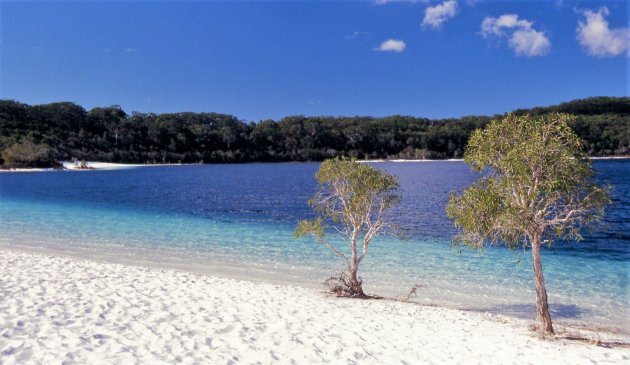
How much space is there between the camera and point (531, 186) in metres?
10.5

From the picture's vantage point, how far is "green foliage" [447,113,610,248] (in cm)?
1021

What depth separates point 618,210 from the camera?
35.9 metres

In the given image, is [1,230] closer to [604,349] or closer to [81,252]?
[81,252]

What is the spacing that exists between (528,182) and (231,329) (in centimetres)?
765

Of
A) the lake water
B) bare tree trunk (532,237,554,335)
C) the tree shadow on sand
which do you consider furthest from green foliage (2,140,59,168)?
bare tree trunk (532,237,554,335)

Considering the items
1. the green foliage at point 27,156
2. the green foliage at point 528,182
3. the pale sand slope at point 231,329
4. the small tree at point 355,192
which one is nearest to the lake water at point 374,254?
the green foliage at point 528,182

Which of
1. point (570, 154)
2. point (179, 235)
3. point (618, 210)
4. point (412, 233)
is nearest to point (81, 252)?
point (179, 235)

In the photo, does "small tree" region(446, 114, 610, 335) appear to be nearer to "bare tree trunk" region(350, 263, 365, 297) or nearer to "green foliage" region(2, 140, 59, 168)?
"bare tree trunk" region(350, 263, 365, 297)

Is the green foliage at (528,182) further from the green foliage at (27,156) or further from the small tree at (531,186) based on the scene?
the green foliage at (27,156)

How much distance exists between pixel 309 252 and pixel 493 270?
848 cm

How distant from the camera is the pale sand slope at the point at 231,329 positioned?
25.0 ft

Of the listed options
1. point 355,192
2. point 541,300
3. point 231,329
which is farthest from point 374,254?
point 231,329

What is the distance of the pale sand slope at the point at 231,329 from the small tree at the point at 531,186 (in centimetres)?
210

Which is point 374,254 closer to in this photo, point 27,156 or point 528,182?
point 528,182
